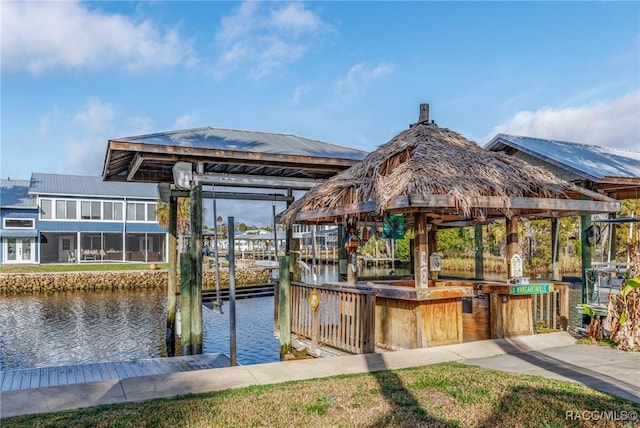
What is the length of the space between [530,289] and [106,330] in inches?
544

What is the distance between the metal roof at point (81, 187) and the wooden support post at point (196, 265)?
29459mm

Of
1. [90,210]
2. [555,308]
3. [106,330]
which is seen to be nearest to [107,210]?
[90,210]

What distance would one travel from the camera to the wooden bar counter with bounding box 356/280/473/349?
8703mm

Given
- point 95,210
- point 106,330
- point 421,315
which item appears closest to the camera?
point 421,315

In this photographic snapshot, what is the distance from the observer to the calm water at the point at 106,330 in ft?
44.5

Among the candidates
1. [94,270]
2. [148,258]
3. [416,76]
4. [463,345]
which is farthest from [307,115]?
[148,258]

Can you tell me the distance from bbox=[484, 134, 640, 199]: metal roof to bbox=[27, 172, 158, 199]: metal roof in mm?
29393

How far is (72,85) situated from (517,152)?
15881 mm

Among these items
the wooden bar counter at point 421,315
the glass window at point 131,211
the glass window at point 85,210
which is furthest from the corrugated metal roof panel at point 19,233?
the wooden bar counter at point 421,315

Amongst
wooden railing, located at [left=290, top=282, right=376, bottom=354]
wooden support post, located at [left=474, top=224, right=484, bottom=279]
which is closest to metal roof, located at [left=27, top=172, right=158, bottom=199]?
wooden support post, located at [left=474, top=224, right=484, bottom=279]

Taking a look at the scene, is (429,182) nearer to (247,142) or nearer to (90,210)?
(247,142)

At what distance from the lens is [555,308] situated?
10430 millimetres

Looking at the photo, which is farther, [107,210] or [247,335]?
[107,210]

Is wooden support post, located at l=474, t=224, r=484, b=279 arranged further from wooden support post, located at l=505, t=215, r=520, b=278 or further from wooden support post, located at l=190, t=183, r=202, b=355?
wooden support post, located at l=190, t=183, r=202, b=355
